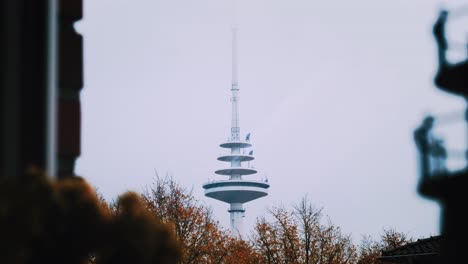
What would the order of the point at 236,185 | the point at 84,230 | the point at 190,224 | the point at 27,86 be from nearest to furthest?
the point at 27,86 < the point at 84,230 < the point at 190,224 < the point at 236,185

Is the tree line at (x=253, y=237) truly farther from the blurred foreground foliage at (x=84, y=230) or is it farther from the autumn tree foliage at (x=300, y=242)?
the blurred foreground foliage at (x=84, y=230)

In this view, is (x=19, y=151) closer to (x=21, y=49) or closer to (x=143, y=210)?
(x=21, y=49)

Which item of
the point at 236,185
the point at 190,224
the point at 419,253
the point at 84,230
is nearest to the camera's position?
the point at 84,230

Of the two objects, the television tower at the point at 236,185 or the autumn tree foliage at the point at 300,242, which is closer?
the autumn tree foliage at the point at 300,242

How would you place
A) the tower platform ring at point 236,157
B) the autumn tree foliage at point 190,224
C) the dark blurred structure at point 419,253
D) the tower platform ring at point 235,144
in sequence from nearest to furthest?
the dark blurred structure at point 419,253 → the autumn tree foliage at point 190,224 → the tower platform ring at point 236,157 → the tower platform ring at point 235,144

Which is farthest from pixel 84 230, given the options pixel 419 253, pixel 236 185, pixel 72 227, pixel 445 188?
pixel 236 185

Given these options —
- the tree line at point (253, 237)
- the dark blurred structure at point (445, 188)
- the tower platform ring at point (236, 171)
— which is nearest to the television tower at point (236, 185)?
the tower platform ring at point (236, 171)

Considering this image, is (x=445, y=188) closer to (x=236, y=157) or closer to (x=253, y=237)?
(x=253, y=237)

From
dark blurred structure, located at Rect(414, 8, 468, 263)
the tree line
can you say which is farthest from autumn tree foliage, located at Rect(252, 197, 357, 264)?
dark blurred structure, located at Rect(414, 8, 468, 263)

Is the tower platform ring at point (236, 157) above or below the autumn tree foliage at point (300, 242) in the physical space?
above

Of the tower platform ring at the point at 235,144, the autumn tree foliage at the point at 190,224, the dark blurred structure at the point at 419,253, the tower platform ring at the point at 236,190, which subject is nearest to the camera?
the dark blurred structure at the point at 419,253

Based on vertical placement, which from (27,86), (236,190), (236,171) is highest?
(236,171)

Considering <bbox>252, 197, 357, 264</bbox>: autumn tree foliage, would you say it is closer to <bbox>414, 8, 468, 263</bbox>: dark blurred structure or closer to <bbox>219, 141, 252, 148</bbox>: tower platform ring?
<bbox>414, 8, 468, 263</bbox>: dark blurred structure

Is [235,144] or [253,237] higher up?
[235,144]
